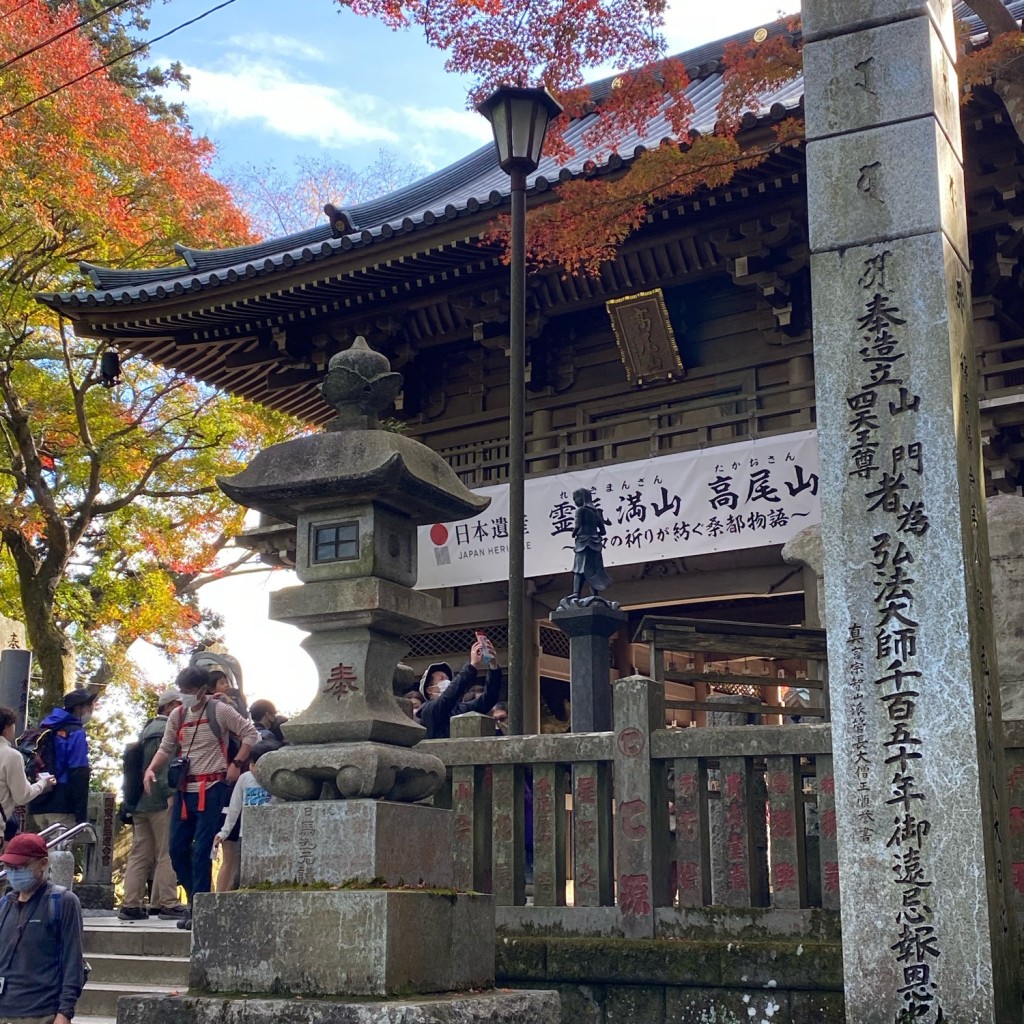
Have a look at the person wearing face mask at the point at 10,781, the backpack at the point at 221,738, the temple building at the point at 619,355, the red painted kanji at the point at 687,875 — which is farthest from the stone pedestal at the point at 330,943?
the temple building at the point at 619,355

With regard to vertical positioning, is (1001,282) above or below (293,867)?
above

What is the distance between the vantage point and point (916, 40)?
5.27 m

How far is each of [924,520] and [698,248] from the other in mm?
7487

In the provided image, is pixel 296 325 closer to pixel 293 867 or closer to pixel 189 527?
pixel 189 527

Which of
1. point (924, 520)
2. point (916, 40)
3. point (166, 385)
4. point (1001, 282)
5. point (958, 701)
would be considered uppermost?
point (166, 385)

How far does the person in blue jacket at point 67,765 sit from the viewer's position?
349 inches

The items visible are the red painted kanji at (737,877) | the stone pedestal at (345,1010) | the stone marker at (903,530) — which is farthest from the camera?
the red painted kanji at (737,877)

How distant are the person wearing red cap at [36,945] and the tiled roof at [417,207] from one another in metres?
7.35

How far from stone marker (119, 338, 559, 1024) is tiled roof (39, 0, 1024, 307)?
5.73 meters

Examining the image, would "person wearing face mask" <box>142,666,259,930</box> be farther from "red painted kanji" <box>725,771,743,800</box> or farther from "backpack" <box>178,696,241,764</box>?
"red painted kanji" <box>725,771,743,800</box>

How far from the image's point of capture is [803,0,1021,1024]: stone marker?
4.58 metres

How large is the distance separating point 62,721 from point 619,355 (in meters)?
6.88

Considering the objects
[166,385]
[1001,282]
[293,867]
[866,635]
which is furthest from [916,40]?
[166,385]

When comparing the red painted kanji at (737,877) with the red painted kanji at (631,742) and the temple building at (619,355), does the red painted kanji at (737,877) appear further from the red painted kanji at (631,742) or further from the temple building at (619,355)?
the temple building at (619,355)
